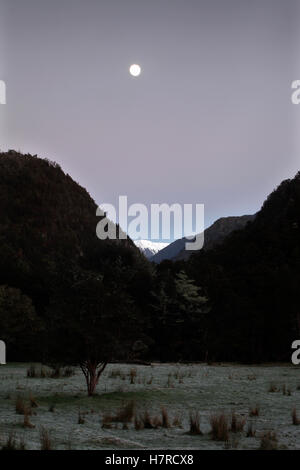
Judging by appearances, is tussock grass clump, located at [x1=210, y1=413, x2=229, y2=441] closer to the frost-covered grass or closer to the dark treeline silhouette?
the frost-covered grass

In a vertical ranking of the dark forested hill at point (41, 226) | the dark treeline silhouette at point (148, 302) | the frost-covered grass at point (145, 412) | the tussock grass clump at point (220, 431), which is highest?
the dark forested hill at point (41, 226)

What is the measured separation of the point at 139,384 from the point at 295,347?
29160 millimetres

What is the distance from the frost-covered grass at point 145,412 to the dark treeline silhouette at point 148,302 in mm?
1896

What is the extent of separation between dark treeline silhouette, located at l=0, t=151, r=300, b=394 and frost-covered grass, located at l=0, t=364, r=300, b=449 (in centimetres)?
190

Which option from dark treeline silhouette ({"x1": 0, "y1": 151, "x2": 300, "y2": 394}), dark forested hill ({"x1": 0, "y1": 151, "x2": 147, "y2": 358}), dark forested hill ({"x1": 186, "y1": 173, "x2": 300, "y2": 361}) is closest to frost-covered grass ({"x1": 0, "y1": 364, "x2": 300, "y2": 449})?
dark treeline silhouette ({"x1": 0, "y1": 151, "x2": 300, "y2": 394})

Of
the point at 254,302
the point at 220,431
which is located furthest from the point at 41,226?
the point at 220,431

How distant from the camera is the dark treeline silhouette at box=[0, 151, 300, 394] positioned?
66.1ft

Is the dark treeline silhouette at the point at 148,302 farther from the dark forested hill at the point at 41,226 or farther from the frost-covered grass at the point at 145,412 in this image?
the frost-covered grass at the point at 145,412

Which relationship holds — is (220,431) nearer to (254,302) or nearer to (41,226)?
(254,302)

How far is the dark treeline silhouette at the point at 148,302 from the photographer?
20.2m

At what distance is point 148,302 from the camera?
56719 millimetres

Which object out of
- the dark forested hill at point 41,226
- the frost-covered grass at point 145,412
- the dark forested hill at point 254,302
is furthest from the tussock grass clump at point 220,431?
the dark forested hill at point 41,226

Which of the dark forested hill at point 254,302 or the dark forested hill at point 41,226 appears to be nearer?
the dark forested hill at point 254,302

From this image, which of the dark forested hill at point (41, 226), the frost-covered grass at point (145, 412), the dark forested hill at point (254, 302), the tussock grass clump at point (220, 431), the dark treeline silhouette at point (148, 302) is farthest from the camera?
the dark forested hill at point (41, 226)
